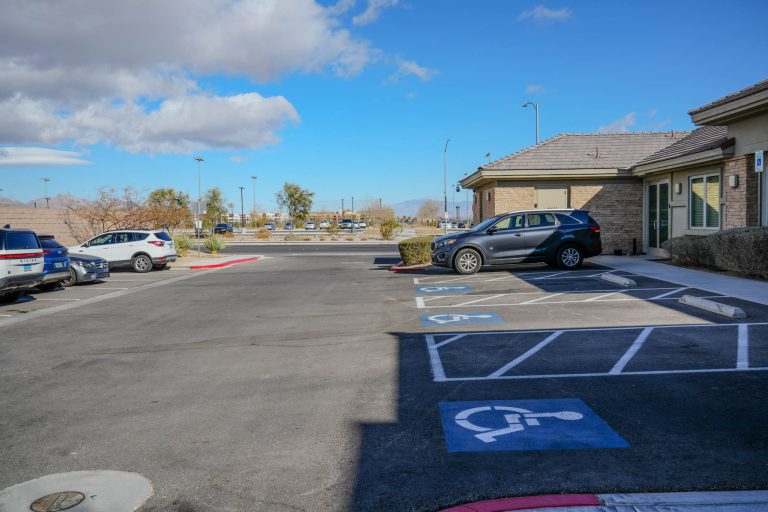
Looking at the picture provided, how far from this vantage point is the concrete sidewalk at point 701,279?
12297mm

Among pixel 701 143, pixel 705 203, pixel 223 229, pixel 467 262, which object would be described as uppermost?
pixel 701 143

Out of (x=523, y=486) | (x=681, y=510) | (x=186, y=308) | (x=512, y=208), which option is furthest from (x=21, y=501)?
(x=512, y=208)

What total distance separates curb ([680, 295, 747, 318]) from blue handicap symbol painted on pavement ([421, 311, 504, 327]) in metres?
3.47

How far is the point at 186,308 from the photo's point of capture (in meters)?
13.9

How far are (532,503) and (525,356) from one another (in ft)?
13.7

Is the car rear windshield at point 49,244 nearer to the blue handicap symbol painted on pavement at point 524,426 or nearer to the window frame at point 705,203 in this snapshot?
the blue handicap symbol painted on pavement at point 524,426

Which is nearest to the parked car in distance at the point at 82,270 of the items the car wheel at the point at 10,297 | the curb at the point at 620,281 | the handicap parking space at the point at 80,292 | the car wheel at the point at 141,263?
the handicap parking space at the point at 80,292

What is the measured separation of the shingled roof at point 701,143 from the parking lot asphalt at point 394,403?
26.0 ft

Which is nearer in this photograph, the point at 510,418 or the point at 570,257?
the point at 510,418

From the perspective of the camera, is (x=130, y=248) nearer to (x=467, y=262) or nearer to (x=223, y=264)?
(x=223, y=264)

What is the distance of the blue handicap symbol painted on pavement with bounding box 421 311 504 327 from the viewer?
424 inches

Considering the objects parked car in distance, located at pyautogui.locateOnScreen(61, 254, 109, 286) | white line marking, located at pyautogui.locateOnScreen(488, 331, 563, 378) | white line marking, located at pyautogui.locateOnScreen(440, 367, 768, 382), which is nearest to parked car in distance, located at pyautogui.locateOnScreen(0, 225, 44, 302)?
parked car in distance, located at pyautogui.locateOnScreen(61, 254, 109, 286)

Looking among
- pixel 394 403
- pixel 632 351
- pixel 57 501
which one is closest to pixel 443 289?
pixel 632 351

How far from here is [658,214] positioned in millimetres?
22609
